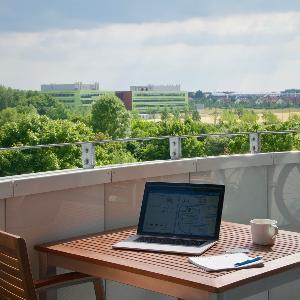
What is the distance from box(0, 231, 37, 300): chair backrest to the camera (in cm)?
237

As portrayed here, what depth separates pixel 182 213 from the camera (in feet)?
9.66

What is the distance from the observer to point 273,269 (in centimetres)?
240

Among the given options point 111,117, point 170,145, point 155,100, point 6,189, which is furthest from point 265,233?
point 111,117

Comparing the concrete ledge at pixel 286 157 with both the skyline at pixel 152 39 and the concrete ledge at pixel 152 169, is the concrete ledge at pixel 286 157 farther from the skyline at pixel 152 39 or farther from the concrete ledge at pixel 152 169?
the skyline at pixel 152 39

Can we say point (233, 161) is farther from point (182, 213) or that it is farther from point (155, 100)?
point (155, 100)

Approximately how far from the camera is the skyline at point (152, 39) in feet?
260

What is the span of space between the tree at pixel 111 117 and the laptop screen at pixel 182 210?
180ft

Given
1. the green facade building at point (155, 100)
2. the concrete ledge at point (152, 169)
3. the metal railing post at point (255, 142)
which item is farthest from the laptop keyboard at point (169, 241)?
the green facade building at point (155, 100)

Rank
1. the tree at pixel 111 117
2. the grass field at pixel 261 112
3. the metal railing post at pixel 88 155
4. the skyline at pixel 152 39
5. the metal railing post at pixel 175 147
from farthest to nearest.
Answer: the skyline at pixel 152 39 < the tree at pixel 111 117 < the grass field at pixel 261 112 < the metal railing post at pixel 175 147 < the metal railing post at pixel 88 155

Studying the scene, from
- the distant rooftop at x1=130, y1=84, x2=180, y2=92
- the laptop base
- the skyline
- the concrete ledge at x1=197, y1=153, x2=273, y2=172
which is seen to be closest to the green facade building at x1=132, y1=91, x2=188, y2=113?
the distant rooftop at x1=130, y1=84, x2=180, y2=92

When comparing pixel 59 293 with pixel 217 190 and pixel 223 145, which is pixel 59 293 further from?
pixel 223 145

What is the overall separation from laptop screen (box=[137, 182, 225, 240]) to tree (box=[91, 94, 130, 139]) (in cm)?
5479

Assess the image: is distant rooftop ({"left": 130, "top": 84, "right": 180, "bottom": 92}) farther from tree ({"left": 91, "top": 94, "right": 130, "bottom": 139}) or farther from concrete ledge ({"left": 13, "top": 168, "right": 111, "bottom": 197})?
concrete ledge ({"left": 13, "top": 168, "right": 111, "bottom": 197})

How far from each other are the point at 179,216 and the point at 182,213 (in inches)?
0.7
